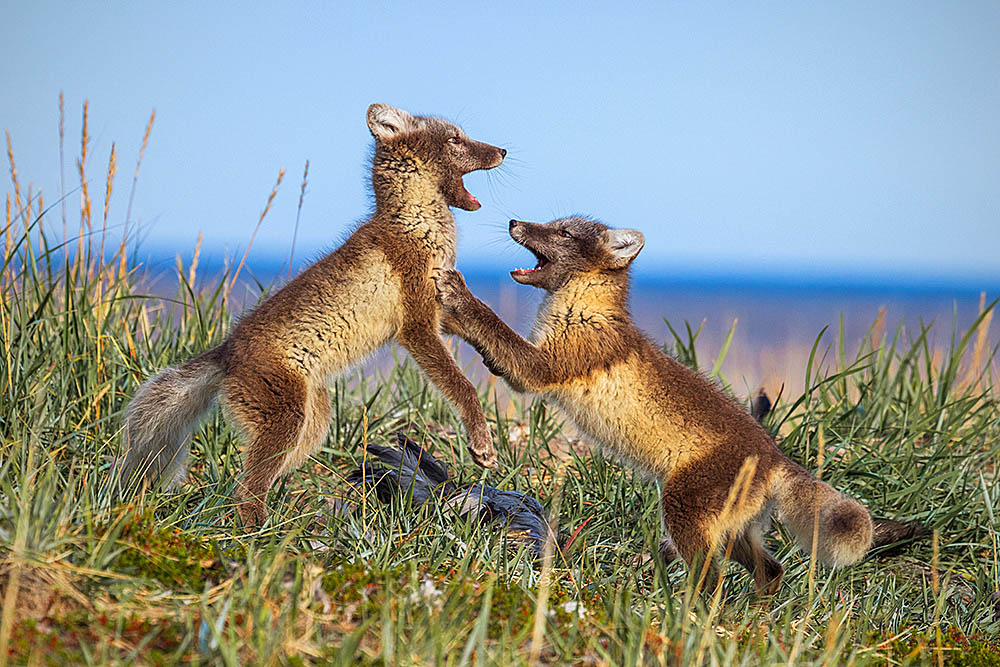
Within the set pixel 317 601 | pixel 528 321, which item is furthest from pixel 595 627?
pixel 528 321

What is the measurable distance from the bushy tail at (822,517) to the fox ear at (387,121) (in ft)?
8.79

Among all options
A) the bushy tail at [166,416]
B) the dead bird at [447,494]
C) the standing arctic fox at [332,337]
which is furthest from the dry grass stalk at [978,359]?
the bushy tail at [166,416]

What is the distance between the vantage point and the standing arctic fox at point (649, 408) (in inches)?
178

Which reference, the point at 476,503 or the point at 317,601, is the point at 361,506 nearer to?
the point at 476,503

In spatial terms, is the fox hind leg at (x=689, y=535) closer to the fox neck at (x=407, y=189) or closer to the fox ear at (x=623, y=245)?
the fox ear at (x=623, y=245)

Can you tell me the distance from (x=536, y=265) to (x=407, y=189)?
3.01 ft

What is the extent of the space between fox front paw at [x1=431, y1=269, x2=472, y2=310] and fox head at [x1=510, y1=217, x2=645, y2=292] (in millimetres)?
482

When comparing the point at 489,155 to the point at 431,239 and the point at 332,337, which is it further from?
the point at 332,337

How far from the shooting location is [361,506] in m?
4.61

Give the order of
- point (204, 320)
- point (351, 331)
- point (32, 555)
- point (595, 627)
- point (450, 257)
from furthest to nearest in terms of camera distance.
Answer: point (204, 320)
point (450, 257)
point (351, 331)
point (595, 627)
point (32, 555)

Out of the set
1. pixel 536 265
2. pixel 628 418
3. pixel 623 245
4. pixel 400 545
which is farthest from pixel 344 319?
pixel 623 245

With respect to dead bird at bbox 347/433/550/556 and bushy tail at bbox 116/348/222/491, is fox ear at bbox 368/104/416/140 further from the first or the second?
dead bird at bbox 347/433/550/556

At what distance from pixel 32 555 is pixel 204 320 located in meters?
3.48

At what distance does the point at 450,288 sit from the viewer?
473cm
